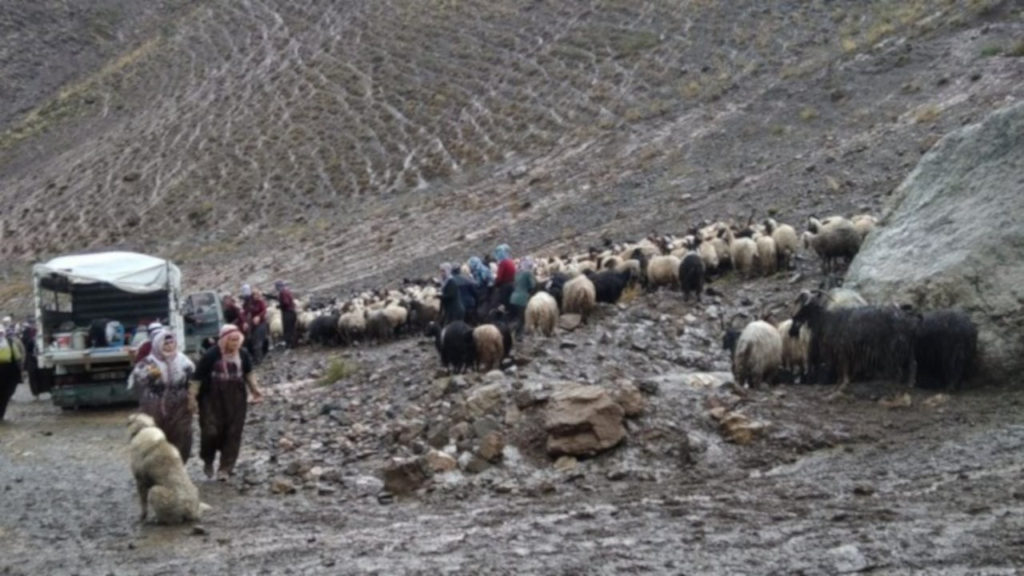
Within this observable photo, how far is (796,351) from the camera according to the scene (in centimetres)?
1072

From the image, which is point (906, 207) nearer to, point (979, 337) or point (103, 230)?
point (979, 337)

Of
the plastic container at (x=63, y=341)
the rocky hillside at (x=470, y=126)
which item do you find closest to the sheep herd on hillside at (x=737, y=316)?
the rocky hillside at (x=470, y=126)

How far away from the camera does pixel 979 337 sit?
9617 mm

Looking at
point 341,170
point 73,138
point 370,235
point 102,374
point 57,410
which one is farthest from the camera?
point 73,138

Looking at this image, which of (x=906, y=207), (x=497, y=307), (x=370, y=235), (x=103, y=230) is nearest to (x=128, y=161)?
(x=103, y=230)

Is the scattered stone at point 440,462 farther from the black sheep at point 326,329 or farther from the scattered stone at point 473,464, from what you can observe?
the black sheep at point 326,329

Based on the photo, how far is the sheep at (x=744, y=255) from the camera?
1591 cm

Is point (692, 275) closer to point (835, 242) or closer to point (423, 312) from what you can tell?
point (835, 242)

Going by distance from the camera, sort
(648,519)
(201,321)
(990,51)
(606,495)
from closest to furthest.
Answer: (648,519) → (606,495) → (201,321) → (990,51)

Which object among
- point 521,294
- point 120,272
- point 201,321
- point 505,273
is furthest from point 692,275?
point 120,272

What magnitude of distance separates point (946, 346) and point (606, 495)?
10.9 ft

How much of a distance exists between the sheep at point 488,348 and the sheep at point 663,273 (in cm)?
433

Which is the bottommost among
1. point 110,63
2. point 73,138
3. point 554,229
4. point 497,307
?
point 497,307

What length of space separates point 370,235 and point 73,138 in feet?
82.5
